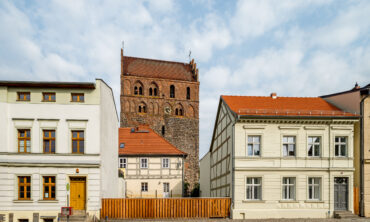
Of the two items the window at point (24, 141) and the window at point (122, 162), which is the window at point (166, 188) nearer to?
the window at point (122, 162)

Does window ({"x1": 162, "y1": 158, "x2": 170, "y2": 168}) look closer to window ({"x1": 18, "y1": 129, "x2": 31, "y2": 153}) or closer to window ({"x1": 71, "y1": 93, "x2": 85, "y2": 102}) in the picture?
window ({"x1": 71, "y1": 93, "x2": 85, "y2": 102})

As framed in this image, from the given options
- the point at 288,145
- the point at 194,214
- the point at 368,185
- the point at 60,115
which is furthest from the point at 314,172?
the point at 60,115

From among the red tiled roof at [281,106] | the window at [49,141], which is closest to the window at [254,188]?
the red tiled roof at [281,106]

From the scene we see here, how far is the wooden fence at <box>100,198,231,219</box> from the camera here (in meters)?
22.5

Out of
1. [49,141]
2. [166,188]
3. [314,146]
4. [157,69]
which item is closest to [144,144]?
[166,188]

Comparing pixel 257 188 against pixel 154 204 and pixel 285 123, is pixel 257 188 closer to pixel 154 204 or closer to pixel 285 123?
pixel 285 123

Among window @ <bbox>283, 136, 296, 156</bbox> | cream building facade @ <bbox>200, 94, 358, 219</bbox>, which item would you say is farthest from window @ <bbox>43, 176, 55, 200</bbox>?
window @ <bbox>283, 136, 296, 156</bbox>

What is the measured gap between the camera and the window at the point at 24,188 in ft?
70.6

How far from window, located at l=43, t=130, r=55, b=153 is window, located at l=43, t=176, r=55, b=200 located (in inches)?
69.1

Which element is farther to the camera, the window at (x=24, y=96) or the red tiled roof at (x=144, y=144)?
the red tiled roof at (x=144, y=144)

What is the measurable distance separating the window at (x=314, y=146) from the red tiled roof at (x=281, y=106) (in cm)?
171

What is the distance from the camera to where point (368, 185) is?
2427 centimetres

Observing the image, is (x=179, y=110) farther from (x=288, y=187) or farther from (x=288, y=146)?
(x=288, y=187)

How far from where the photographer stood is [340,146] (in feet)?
80.6
